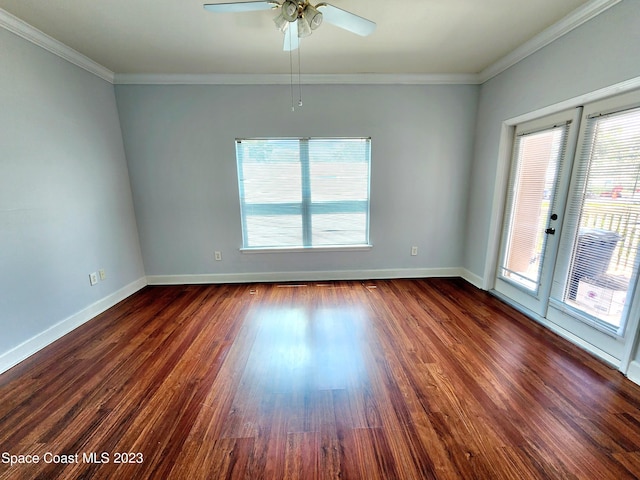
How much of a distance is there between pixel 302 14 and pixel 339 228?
90.4 inches

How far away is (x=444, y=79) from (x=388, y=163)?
3.94 feet

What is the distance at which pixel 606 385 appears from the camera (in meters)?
1.67

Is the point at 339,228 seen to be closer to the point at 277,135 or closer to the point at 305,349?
the point at 277,135

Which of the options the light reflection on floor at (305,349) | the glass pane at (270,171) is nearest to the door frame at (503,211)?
the light reflection on floor at (305,349)

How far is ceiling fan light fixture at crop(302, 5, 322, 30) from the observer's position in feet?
5.20

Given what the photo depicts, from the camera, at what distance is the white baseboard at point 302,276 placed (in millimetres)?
3480

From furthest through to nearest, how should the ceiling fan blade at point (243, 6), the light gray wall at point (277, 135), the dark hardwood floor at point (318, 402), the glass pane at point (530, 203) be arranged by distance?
the light gray wall at point (277, 135), the glass pane at point (530, 203), the ceiling fan blade at point (243, 6), the dark hardwood floor at point (318, 402)

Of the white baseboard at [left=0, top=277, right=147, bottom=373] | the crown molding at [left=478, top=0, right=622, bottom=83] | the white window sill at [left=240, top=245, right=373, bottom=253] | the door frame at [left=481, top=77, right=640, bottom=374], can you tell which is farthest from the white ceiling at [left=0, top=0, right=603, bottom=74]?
the white baseboard at [left=0, top=277, right=147, bottom=373]

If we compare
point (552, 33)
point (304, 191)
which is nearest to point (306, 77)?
point (304, 191)

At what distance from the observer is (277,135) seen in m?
3.18

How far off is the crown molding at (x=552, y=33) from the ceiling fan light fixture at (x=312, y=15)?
201cm

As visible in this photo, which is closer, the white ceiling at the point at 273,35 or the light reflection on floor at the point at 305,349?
the light reflection on floor at the point at 305,349

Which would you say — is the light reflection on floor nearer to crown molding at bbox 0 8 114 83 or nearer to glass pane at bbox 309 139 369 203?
glass pane at bbox 309 139 369 203

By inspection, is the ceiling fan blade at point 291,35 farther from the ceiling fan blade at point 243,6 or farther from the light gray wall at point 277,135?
the light gray wall at point 277,135
